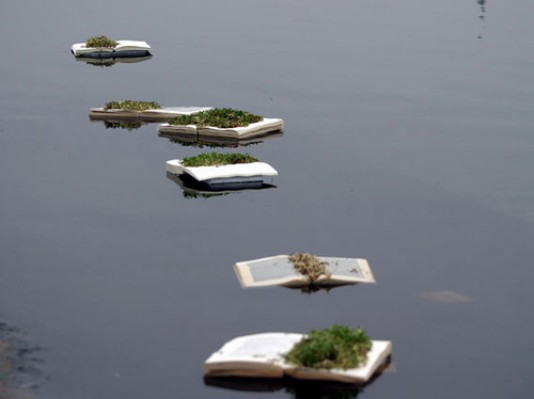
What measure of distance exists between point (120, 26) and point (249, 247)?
48795mm

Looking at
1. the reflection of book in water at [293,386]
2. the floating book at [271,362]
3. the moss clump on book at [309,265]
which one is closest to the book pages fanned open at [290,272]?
the moss clump on book at [309,265]

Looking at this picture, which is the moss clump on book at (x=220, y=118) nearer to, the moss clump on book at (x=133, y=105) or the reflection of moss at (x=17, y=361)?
the moss clump on book at (x=133, y=105)

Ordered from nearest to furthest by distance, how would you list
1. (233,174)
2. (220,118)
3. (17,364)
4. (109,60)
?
(17,364) → (233,174) → (220,118) → (109,60)

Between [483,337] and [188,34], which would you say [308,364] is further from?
[188,34]

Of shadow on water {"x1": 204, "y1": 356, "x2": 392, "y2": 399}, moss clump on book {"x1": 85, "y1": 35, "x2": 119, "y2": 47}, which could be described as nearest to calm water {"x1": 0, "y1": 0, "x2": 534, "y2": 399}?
shadow on water {"x1": 204, "y1": 356, "x2": 392, "y2": 399}

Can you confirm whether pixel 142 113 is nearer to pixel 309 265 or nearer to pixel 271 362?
pixel 309 265

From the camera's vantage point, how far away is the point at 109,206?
40469 mm

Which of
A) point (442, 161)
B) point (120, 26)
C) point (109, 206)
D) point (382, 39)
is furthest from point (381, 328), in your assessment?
point (120, 26)

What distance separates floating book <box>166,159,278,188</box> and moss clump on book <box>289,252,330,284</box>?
8578 millimetres

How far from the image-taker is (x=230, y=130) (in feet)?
163

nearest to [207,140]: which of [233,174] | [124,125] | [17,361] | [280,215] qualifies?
[124,125]

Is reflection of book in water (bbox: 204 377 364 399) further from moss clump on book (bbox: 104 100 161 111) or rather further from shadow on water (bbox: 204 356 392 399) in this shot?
moss clump on book (bbox: 104 100 161 111)

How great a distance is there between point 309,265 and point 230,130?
56.0 feet

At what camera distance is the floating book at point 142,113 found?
175 ft
